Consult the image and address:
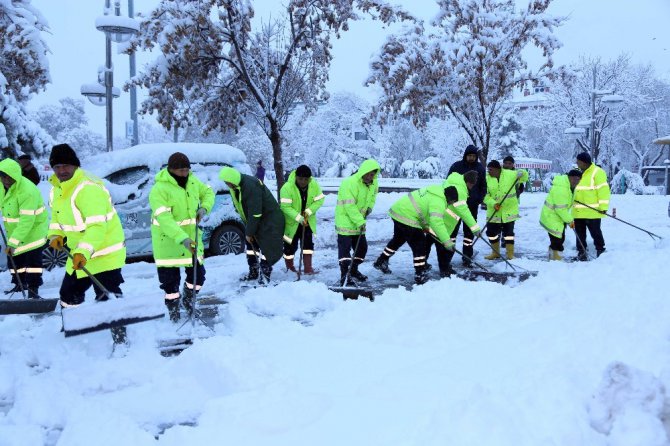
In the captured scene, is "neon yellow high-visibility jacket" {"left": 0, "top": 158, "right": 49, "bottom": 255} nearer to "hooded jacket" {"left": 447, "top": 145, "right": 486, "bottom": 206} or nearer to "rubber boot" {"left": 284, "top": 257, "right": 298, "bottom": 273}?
"rubber boot" {"left": 284, "top": 257, "right": 298, "bottom": 273}

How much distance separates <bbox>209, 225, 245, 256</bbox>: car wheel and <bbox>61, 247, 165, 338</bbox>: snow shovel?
467cm

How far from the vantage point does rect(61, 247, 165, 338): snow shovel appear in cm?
438

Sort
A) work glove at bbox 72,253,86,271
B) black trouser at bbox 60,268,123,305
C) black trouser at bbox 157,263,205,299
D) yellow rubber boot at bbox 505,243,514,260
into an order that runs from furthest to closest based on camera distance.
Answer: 1. yellow rubber boot at bbox 505,243,514,260
2. black trouser at bbox 157,263,205,299
3. black trouser at bbox 60,268,123,305
4. work glove at bbox 72,253,86,271

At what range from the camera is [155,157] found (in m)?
9.20

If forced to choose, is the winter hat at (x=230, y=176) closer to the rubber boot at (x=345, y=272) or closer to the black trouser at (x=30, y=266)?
the rubber boot at (x=345, y=272)

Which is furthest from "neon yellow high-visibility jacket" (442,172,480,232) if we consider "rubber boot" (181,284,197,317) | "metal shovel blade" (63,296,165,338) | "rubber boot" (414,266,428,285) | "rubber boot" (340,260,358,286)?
"metal shovel blade" (63,296,165,338)

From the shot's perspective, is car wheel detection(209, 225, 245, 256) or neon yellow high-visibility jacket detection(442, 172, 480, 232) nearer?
neon yellow high-visibility jacket detection(442, 172, 480, 232)

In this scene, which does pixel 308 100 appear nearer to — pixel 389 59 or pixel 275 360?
pixel 389 59

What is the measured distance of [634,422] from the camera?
A: 3.15 meters

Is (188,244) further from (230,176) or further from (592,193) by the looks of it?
(592,193)

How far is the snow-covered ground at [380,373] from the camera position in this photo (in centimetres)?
319

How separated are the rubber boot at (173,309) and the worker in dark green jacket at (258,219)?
182 centimetres

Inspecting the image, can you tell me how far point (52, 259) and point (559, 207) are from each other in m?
7.51

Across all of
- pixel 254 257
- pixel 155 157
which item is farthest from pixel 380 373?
pixel 155 157
